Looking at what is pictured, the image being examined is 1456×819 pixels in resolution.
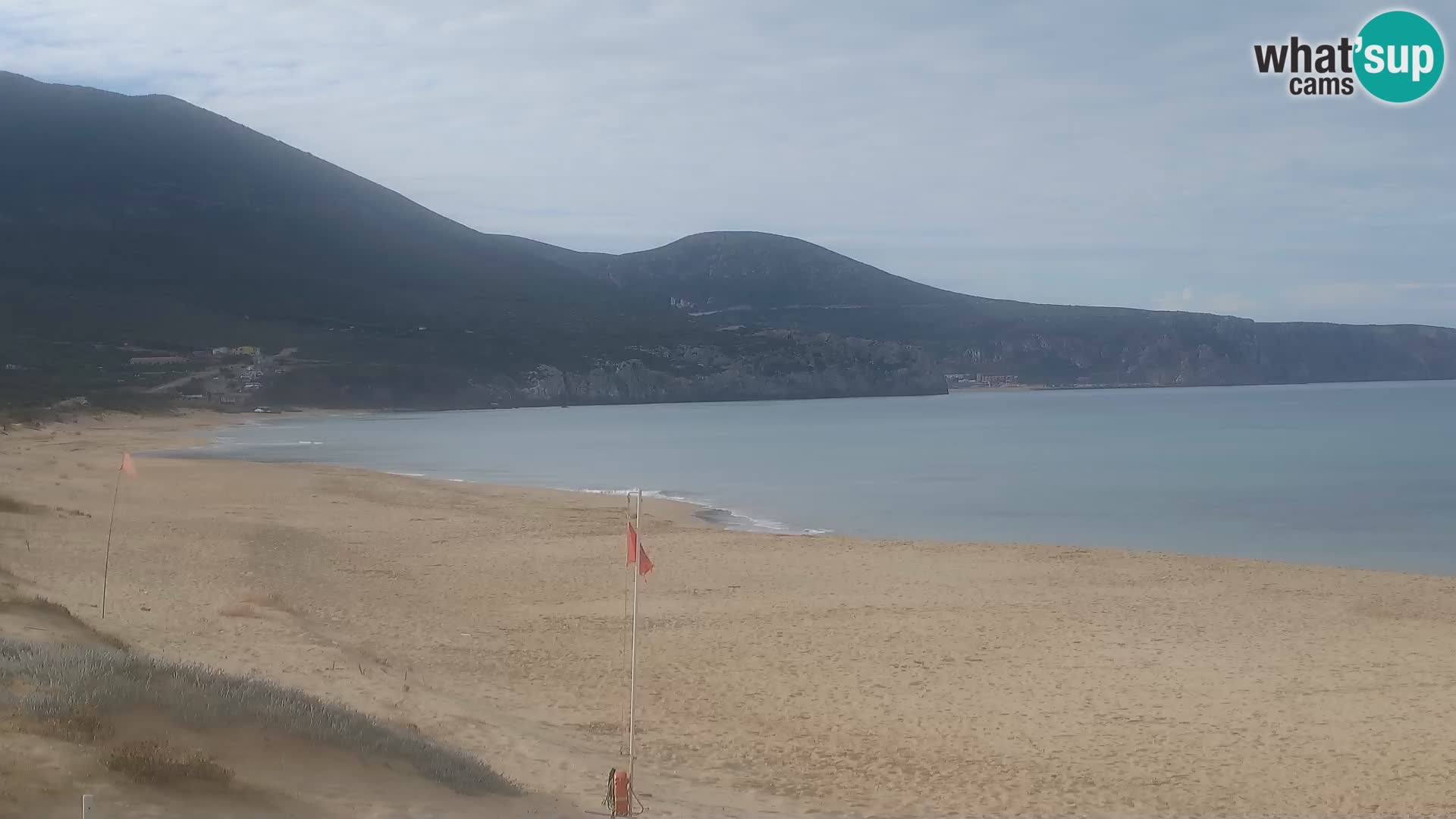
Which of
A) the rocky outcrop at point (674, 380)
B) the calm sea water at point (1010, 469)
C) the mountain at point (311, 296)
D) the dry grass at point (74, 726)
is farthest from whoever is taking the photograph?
the mountain at point (311, 296)

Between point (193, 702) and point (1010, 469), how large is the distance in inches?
1794

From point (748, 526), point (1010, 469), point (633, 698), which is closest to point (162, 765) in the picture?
point (633, 698)

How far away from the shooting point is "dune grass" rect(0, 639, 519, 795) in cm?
→ 609

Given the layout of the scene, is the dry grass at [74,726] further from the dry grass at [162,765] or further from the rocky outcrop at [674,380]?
the rocky outcrop at [674,380]

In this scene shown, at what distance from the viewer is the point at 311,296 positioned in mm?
150875

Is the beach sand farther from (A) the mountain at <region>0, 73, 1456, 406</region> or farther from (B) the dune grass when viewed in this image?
(A) the mountain at <region>0, 73, 1456, 406</region>

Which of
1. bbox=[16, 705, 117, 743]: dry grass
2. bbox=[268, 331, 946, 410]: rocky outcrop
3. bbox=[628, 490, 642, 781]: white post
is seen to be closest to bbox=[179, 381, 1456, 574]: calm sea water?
bbox=[268, 331, 946, 410]: rocky outcrop

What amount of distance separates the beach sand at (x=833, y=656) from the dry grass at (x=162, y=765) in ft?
9.39

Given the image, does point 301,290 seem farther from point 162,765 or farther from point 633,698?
point 162,765

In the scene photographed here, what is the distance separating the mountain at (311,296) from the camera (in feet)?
399

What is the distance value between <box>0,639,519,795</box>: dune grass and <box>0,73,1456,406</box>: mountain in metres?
96.8

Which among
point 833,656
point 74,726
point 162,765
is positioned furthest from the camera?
point 833,656

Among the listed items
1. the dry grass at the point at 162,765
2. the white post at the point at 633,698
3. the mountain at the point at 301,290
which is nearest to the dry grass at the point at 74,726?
the dry grass at the point at 162,765

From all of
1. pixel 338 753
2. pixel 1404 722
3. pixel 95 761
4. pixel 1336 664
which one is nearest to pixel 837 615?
pixel 1336 664
